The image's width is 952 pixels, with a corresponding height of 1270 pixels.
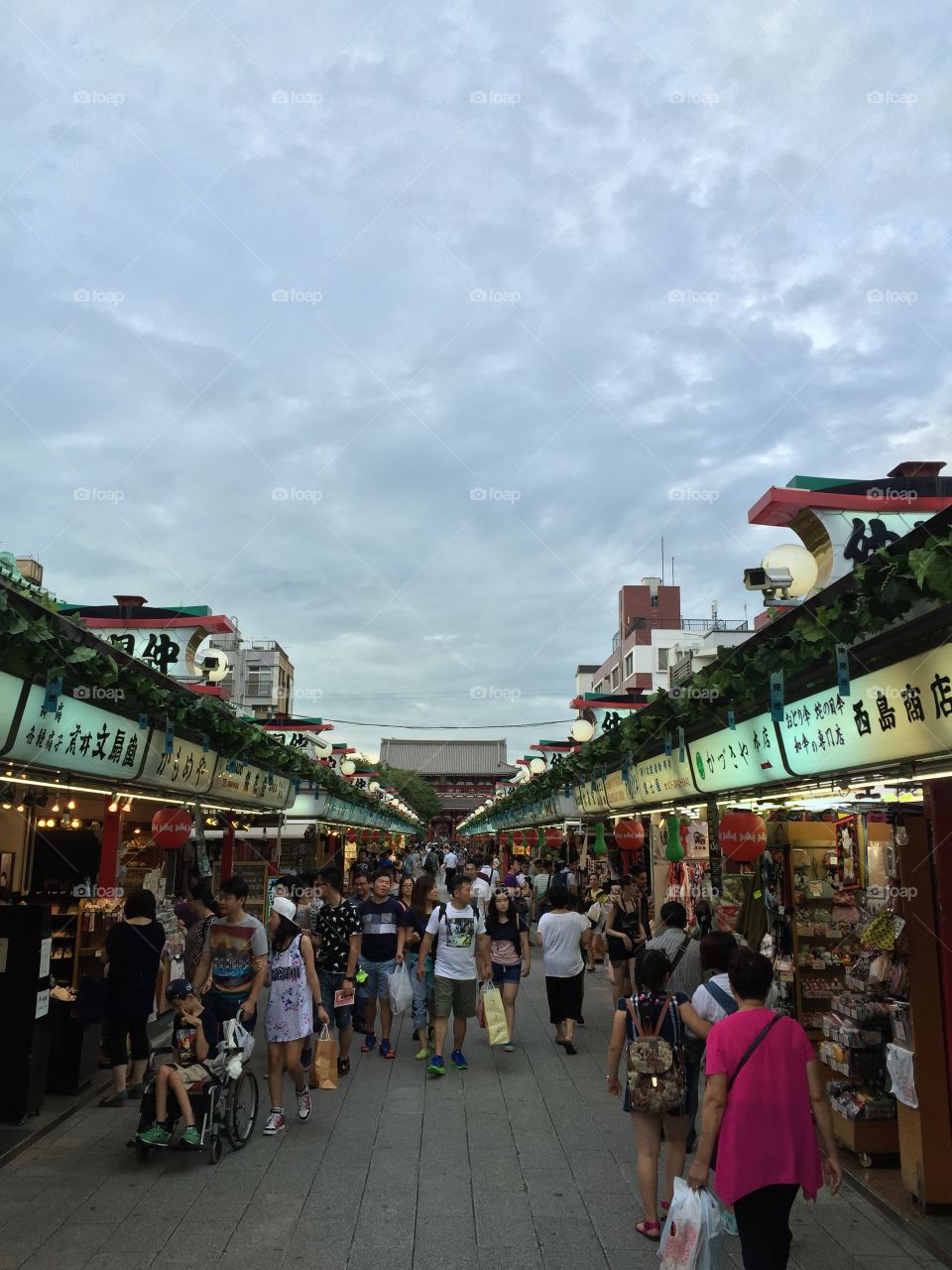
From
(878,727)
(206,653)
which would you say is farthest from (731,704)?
(206,653)

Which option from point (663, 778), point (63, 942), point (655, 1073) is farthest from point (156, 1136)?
point (663, 778)

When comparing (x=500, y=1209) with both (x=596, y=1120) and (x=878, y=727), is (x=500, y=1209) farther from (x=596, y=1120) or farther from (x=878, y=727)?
(x=878, y=727)

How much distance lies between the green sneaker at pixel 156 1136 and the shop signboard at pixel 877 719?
15.9 ft

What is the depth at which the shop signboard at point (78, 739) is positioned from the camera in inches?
228

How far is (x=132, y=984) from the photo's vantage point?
693cm

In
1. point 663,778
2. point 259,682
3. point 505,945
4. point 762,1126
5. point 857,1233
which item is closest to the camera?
point 762,1126

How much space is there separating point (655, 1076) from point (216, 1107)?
9.93 feet

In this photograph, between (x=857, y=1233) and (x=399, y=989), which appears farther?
(x=399, y=989)

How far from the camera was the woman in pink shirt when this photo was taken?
138 inches

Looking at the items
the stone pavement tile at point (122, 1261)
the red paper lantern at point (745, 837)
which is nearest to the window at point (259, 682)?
the red paper lantern at point (745, 837)

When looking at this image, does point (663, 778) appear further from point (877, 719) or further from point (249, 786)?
point (249, 786)

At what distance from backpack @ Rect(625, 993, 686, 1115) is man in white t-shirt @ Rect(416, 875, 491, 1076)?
3757 millimetres

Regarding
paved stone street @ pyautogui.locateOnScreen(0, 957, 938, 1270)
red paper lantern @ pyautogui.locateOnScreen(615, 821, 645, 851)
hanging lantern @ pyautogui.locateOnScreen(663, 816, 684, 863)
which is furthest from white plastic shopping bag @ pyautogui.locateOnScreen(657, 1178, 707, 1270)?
red paper lantern @ pyautogui.locateOnScreen(615, 821, 645, 851)

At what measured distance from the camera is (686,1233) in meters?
3.63
